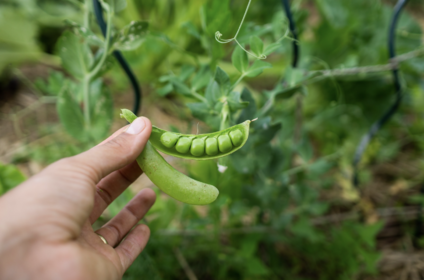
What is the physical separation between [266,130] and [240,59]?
0.82 feet

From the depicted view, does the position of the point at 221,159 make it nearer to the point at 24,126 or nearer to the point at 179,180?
the point at 179,180

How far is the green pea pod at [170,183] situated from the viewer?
68 centimetres

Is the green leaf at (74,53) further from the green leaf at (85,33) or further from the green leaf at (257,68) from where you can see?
the green leaf at (257,68)

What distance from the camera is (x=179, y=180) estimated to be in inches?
27.2

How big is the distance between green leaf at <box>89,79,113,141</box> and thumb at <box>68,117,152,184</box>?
448 mm

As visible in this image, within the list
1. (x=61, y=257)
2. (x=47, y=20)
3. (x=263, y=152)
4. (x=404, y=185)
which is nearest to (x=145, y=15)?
(x=47, y=20)

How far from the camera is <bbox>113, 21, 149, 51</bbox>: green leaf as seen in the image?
2.83 feet

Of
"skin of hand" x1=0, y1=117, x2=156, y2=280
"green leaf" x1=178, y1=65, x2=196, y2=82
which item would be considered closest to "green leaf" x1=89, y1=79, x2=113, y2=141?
"green leaf" x1=178, y1=65, x2=196, y2=82

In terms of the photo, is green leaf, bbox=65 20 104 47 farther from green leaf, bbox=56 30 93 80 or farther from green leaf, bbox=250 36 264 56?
green leaf, bbox=250 36 264 56

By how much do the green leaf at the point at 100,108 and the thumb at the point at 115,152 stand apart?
448 mm

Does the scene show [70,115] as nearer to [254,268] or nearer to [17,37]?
[254,268]

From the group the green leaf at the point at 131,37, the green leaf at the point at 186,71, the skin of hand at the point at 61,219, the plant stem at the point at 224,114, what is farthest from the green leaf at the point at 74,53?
the plant stem at the point at 224,114

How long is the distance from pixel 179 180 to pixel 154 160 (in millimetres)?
77

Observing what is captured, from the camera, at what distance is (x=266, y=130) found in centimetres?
88
